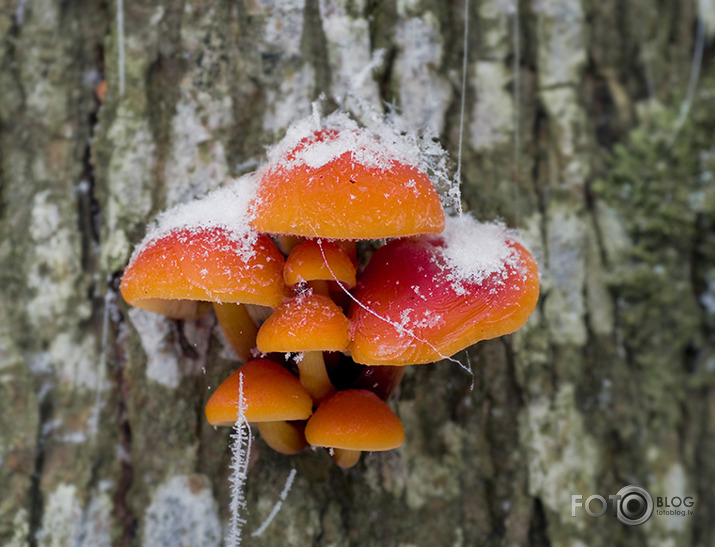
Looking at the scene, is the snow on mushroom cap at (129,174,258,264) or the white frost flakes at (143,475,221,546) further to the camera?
the white frost flakes at (143,475,221,546)

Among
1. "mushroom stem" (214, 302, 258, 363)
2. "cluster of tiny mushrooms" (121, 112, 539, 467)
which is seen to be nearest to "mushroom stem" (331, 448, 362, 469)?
"cluster of tiny mushrooms" (121, 112, 539, 467)

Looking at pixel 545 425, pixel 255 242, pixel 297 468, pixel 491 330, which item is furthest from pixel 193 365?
pixel 545 425

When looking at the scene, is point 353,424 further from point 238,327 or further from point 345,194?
point 345,194

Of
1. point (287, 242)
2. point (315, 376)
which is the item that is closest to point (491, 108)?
point (287, 242)

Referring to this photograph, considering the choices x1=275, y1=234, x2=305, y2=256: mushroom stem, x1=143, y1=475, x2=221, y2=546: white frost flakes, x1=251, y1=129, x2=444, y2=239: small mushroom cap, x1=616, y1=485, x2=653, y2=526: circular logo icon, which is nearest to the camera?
x1=251, y1=129, x2=444, y2=239: small mushroom cap

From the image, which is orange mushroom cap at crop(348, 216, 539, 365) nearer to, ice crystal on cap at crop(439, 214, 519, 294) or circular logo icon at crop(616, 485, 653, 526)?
ice crystal on cap at crop(439, 214, 519, 294)

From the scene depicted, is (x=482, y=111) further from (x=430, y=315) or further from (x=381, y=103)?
(x=430, y=315)
